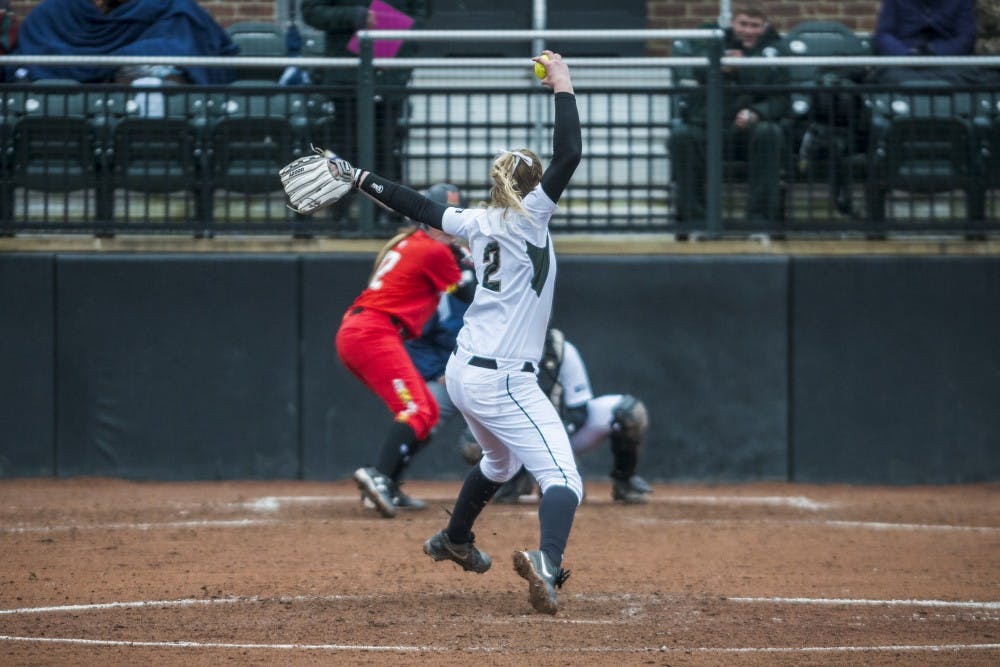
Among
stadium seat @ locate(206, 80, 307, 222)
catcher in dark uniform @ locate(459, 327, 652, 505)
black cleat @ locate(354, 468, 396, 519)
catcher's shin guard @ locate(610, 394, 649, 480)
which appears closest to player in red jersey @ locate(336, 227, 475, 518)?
black cleat @ locate(354, 468, 396, 519)

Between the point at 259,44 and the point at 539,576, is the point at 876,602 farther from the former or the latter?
the point at 259,44

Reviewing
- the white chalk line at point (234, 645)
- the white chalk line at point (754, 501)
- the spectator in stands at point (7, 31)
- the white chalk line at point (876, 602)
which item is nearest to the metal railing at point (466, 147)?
the spectator in stands at point (7, 31)

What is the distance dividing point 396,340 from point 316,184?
263 cm

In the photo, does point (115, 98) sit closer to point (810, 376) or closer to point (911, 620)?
point (810, 376)

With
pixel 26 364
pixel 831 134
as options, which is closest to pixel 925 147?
pixel 831 134

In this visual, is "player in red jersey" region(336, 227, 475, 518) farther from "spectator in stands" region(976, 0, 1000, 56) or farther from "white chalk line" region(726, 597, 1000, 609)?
"spectator in stands" region(976, 0, 1000, 56)

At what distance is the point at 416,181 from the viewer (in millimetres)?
10461

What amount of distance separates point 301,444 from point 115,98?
2.83 meters

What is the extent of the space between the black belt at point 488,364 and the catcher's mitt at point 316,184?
910 mm

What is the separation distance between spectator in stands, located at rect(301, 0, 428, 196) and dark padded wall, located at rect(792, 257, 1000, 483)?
329cm

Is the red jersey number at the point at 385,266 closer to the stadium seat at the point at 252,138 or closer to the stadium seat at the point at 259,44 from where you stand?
the stadium seat at the point at 252,138

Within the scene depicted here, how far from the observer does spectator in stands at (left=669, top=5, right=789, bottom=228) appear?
1034cm

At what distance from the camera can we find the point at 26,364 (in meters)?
10.4

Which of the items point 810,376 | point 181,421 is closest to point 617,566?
point 810,376
